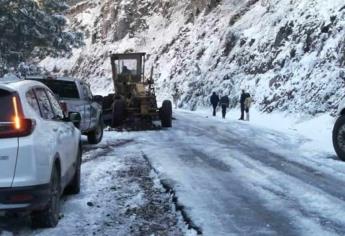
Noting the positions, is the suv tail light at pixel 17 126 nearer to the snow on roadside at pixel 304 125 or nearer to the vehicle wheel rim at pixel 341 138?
the vehicle wheel rim at pixel 341 138

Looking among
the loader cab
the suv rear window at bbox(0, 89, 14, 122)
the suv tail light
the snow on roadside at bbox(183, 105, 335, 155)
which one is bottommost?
the snow on roadside at bbox(183, 105, 335, 155)

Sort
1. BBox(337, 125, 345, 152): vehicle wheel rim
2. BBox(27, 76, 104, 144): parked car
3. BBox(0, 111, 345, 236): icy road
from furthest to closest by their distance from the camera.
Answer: BBox(27, 76, 104, 144): parked car
BBox(337, 125, 345, 152): vehicle wheel rim
BBox(0, 111, 345, 236): icy road

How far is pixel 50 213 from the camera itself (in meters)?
6.80

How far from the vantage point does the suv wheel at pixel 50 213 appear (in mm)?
6754

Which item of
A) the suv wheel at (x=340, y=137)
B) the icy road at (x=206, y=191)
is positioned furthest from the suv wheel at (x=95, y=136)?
the suv wheel at (x=340, y=137)

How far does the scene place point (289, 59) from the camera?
98.8ft

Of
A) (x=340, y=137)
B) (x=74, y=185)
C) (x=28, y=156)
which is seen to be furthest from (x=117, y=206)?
(x=340, y=137)

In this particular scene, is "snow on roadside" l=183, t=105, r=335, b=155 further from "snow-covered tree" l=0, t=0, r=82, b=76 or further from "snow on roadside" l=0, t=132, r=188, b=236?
"snow-covered tree" l=0, t=0, r=82, b=76

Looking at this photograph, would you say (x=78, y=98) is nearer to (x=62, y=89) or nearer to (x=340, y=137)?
(x=62, y=89)

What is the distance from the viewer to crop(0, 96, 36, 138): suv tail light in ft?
20.2

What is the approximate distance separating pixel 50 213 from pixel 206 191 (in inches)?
120

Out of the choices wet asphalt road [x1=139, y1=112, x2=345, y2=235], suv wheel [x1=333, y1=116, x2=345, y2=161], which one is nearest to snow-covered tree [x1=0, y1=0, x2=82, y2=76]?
wet asphalt road [x1=139, y1=112, x2=345, y2=235]

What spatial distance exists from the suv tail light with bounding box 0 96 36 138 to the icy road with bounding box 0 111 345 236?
1.20 m

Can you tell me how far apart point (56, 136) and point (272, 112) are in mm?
21552
